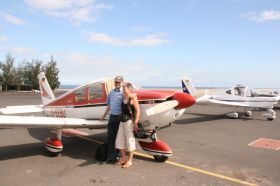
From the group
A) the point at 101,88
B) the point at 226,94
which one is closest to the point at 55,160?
the point at 101,88

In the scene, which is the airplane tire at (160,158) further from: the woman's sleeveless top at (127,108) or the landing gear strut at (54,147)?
the landing gear strut at (54,147)

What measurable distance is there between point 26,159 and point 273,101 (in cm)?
1235

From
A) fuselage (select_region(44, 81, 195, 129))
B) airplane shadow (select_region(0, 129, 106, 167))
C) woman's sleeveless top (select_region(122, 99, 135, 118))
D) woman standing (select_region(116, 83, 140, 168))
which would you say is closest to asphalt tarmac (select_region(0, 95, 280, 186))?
airplane shadow (select_region(0, 129, 106, 167))

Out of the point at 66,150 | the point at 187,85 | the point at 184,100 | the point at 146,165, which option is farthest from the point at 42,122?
the point at 187,85

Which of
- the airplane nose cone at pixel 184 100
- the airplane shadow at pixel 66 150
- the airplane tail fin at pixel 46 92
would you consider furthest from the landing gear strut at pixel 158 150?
the airplane tail fin at pixel 46 92

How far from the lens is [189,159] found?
645 cm

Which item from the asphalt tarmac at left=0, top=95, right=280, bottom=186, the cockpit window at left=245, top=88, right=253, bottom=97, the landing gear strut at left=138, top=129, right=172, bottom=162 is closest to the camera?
the asphalt tarmac at left=0, top=95, right=280, bottom=186

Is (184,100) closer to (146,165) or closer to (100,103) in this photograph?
(146,165)

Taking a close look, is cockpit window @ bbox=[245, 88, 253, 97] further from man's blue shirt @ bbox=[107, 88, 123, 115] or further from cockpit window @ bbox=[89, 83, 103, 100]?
man's blue shirt @ bbox=[107, 88, 123, 115]

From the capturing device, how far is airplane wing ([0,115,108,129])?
5.79m

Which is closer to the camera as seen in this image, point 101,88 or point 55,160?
point 55,160

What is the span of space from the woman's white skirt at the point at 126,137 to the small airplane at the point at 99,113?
43 cm

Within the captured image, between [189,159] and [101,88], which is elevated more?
[101,88]

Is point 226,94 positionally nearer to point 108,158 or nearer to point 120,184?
point 108,158
